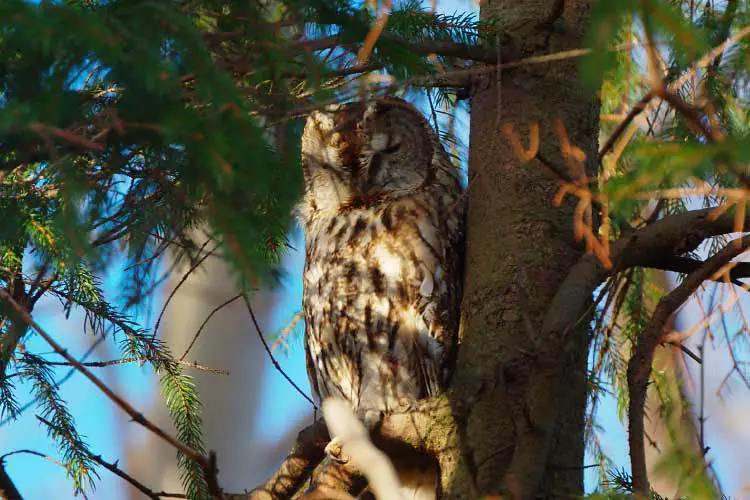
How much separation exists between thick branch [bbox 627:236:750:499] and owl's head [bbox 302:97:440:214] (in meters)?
0.93

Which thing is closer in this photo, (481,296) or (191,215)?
(191,215)

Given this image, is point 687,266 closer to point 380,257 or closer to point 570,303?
point 570,303

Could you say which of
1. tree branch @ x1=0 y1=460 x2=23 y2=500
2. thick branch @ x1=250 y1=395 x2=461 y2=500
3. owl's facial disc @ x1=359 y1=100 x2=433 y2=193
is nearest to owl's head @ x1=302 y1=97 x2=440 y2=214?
owl's facial disc @ x1=359 y1=100 x2=433 y2=193

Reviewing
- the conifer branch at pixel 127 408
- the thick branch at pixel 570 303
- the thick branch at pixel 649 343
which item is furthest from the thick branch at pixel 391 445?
the conifer branch at pixel 127 408

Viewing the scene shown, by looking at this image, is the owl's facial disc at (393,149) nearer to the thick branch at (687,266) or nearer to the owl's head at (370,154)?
the owl's head at (370,154)

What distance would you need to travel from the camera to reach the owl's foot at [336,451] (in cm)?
194

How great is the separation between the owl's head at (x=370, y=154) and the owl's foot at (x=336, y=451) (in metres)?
0.84

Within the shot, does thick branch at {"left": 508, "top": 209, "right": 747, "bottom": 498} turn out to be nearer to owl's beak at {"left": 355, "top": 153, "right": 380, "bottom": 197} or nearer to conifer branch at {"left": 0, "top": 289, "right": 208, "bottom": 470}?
conifer branch at {"left": 0, "top": 289, "right": 208, "bottom": 470}

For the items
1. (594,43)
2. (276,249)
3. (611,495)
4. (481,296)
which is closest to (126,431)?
(276,249)

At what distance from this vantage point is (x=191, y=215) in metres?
1.79

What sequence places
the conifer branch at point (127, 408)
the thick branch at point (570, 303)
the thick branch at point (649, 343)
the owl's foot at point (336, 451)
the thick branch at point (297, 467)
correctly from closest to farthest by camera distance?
the conifer branch at point (127, 408) < the thick branch at point (570, 303) < the thick branch at point (649, 343) < the owl's foot at point (336, 451) < the thick branch at point (297, 467)

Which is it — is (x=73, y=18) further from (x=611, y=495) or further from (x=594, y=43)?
(x=611, y=495)

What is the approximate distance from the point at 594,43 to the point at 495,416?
3.31 ft

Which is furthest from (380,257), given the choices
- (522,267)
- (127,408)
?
(127,408)
